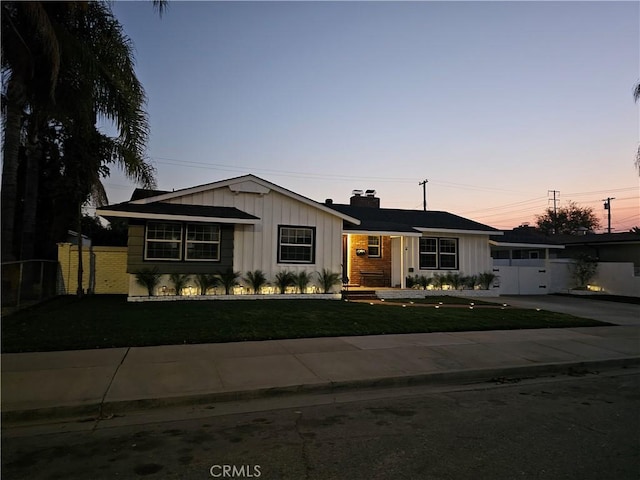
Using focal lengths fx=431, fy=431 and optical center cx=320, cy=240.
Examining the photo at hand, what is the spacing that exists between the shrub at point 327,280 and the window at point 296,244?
2.10ft

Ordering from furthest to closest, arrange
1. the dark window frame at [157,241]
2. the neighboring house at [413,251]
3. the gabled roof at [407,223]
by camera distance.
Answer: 1. the neighboring house at [413,251]
2. the gabled roof at [407,223]
3. the dark window frame at [157,241]

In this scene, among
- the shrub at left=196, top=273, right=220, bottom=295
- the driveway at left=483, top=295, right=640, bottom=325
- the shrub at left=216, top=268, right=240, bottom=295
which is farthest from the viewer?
the shrub at left=216, top=268, right=240, bottom=295

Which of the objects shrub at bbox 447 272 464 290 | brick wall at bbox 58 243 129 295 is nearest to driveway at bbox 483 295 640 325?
shrub at bbox 447 272 464 290

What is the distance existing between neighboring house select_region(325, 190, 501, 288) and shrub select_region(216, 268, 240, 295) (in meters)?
5.34

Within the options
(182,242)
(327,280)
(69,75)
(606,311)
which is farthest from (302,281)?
(606,311)

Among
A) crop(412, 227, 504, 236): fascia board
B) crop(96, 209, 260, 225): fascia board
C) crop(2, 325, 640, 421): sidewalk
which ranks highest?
crop(412, 227, 504, 236): fascia board

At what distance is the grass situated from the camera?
850 cm

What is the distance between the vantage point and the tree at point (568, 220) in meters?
63.8

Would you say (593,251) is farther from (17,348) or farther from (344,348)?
(17,348)

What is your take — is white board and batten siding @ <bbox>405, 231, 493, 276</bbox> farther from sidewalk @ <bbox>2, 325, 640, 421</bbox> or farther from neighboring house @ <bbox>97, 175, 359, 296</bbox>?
sidewalk @ <bbox>2, 325, 640, 421</bbox>

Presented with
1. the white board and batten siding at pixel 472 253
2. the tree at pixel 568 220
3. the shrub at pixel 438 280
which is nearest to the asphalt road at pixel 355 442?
the shrub at pixel 438 280

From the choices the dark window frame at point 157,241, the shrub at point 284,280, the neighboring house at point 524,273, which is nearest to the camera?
the dark window frame at point 157,241

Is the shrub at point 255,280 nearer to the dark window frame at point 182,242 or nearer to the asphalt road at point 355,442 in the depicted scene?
the dark window frame at point 182,242

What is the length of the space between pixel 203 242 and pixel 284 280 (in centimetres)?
325
